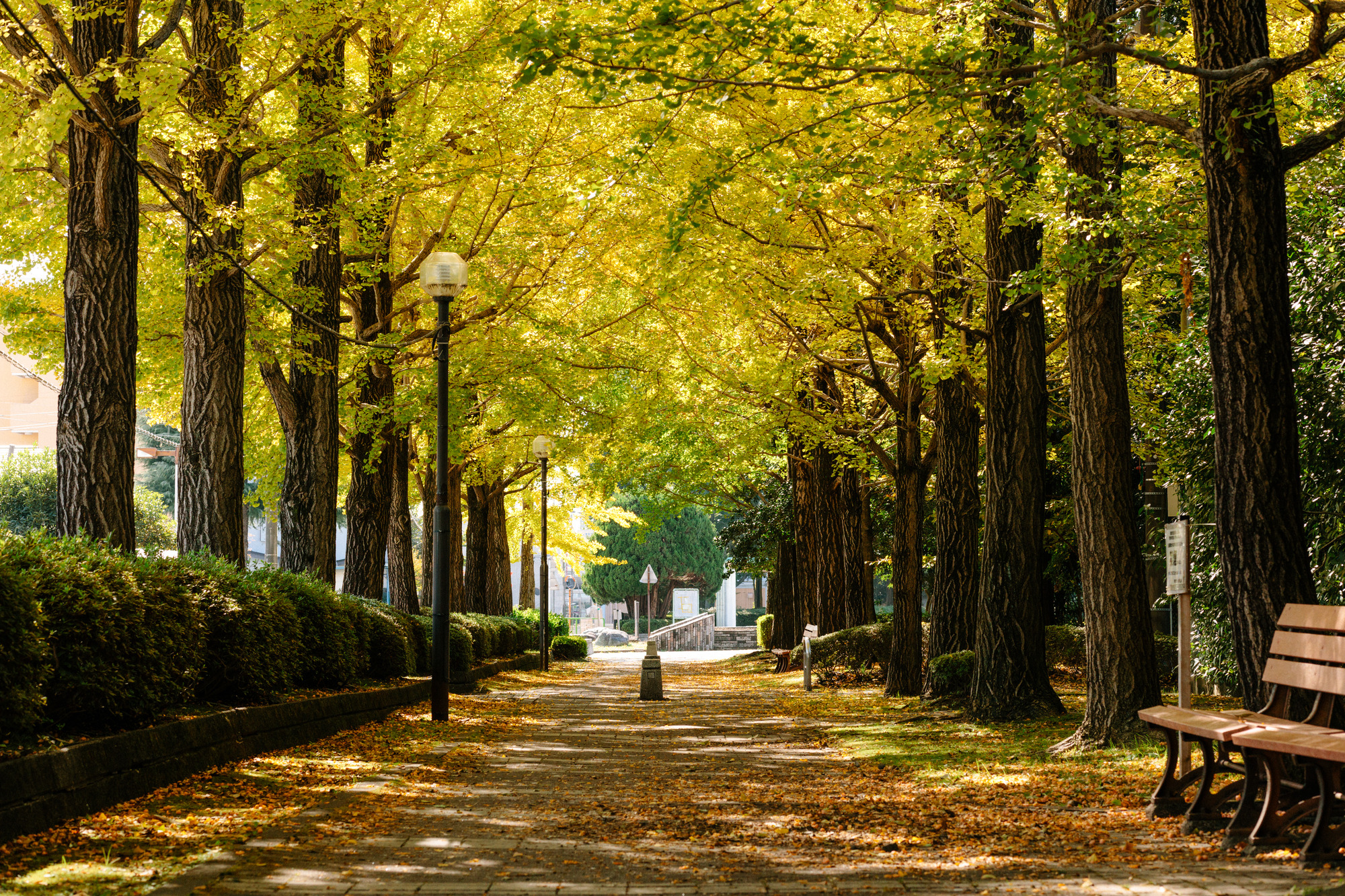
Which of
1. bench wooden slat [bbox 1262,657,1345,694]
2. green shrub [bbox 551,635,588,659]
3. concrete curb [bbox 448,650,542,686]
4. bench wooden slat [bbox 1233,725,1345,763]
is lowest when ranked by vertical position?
green shrub [bbox 551,635,588,659]

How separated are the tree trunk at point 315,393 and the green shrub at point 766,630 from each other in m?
22.6

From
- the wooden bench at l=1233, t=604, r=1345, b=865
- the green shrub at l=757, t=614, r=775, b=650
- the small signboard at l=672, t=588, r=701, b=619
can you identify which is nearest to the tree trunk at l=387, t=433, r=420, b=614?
the green shrub at l=757, t=614, r=775, b=650

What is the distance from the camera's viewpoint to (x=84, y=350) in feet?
35.9

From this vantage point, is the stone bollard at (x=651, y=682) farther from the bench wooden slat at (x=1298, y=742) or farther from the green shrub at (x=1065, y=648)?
the bench wooden slat at (x=1298, y=742)

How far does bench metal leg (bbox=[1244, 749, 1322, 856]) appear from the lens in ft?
18.8

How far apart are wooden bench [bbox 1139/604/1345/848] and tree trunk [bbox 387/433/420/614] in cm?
1896

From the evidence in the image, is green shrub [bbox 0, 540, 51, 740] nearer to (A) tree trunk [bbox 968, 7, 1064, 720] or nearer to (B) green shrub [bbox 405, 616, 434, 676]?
(A) tree trunk [bbox 968, 7, 1064, 720]

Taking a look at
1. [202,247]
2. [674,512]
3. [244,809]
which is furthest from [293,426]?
[674,512]

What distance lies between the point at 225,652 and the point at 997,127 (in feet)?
25.1

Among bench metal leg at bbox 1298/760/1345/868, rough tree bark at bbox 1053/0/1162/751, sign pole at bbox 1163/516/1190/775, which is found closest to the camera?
bench metal leg at bbox 1298/760/1345/868

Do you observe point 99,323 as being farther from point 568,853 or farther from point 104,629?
point 568,853

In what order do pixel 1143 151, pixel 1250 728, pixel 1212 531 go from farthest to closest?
pixel 1212 531 → pixel 1143 151 → pixel 1250 728

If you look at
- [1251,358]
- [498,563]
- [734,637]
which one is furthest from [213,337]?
[734,637]

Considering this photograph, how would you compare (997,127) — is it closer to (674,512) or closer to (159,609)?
(159,609)
